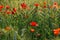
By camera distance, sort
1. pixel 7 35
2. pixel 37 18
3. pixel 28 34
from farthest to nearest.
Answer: pixel 37 18, pixel 28 34, pixel 7 35

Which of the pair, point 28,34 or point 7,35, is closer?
point 7,35

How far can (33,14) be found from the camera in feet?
11.6

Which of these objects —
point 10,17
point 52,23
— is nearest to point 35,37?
point 52,23

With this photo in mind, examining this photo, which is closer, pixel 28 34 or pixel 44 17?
pixel 28 34

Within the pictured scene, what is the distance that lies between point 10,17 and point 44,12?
0.52 m

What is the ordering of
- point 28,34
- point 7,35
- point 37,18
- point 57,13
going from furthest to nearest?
point 57,13, point 37,18, point 28,34, point 7,35

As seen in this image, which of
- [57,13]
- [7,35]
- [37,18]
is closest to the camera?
[7,35]

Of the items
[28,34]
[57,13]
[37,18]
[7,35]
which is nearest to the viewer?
[7,35]

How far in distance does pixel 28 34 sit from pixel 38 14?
1.28 ft

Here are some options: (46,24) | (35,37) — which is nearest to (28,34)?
(35,37)

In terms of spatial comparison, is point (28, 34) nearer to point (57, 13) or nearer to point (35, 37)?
point (35, 37)

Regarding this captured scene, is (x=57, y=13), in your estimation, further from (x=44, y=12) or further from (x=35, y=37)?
(x=35, y=37)

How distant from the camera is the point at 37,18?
11.6 feet

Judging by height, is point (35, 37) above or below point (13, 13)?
below
